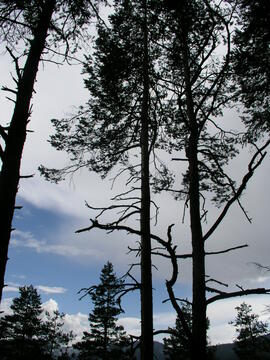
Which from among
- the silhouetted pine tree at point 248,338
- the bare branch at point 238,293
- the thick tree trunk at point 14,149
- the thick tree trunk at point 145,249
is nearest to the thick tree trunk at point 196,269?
the bare branch at point 238,293

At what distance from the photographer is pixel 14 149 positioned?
4.10m

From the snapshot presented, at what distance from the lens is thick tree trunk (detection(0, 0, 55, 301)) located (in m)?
3.71

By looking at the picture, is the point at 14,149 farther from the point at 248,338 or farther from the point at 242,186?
the point at 248,338

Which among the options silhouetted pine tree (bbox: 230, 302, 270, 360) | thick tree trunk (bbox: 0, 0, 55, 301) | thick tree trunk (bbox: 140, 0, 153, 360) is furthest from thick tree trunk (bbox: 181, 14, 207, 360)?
silhouetted pine tree (bbox: 230, 302, 270, 360)

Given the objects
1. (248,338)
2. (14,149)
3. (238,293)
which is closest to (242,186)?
(238,293)

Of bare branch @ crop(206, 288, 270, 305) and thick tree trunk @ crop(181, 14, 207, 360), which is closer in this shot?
bare branch @ crop(206, 288, 270, 305)

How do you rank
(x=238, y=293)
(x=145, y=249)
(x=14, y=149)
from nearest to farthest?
1. (x=238, y=293)
2. (x=14, y=149)
3. (x=145, y=249)

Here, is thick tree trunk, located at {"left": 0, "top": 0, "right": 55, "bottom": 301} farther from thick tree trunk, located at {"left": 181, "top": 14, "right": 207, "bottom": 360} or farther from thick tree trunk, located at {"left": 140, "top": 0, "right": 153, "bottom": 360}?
thick tree trunk, located at {"left": 140, "top": 0, "right": 153, "bottom": 360}

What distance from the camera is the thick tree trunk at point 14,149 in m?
3.71

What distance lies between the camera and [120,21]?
8695 millimetres

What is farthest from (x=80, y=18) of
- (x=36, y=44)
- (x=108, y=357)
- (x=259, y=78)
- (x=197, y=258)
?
(x=108, y=357)

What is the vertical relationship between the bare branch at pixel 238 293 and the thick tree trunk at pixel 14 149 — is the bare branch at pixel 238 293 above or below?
below

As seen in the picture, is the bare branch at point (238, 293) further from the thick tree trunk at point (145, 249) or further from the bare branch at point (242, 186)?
the thick tree trunk at point (145, 249)

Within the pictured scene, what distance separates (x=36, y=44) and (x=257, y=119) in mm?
6058
